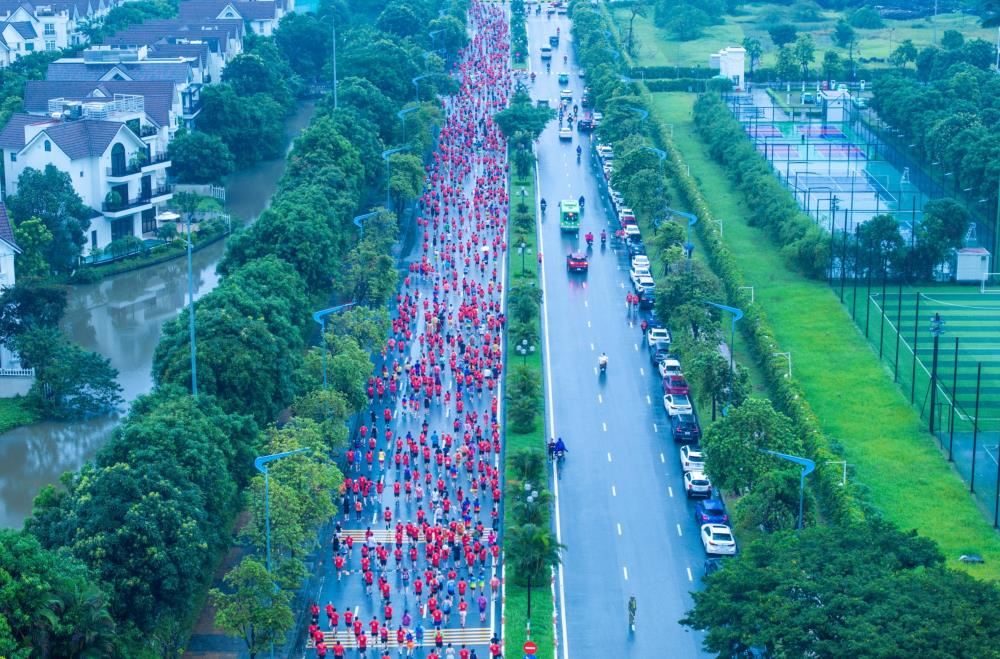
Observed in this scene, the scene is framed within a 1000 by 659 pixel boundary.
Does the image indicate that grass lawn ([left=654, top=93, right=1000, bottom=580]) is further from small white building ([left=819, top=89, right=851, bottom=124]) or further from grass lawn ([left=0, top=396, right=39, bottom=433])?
small white building ([left=819, top=89, right=851, bottom=124])

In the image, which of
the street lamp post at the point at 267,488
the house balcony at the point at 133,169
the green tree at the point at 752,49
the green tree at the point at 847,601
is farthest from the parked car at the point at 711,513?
the green tree at the point at 752,49

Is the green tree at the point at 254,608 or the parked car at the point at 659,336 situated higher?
the parked car at the point at 659,336

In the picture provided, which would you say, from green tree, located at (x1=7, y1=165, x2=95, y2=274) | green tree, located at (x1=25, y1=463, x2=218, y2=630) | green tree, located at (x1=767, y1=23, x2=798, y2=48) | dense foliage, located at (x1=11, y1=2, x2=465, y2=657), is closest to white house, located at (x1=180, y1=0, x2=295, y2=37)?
green tree, located at (x1=767, y1=23, x2=798, y2=48)

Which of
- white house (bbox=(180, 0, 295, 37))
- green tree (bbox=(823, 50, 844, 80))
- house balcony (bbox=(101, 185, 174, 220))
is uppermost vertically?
white house (bbox=(180, 0, 295, 37))

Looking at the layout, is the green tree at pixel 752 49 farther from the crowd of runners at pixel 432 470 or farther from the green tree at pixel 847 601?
the green tree at pixel 847 601

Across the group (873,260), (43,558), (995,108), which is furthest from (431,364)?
(995,108)

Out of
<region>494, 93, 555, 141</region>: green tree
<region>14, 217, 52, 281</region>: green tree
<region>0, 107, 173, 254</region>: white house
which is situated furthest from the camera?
<region>494, 93, 555, 141</region>: green tree
